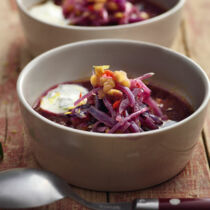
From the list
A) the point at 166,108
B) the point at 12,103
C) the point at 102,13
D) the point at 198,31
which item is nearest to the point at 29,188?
the point at 166,108

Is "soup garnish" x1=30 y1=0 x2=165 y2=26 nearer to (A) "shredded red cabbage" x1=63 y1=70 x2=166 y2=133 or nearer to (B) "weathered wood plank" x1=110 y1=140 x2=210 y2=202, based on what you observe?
(A) "shredded red cabbage" x1=63 y1=70 x2=166 y2=133

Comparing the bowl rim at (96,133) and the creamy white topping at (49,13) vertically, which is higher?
the bowl rim at (96,133)

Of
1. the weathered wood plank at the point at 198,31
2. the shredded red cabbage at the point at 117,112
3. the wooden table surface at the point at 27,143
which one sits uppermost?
the shredded red cabbage at the point at 117,112

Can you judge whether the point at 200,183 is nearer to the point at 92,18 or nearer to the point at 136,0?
the point at 92,18

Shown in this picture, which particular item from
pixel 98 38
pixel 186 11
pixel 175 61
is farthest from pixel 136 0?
pixel 175 61

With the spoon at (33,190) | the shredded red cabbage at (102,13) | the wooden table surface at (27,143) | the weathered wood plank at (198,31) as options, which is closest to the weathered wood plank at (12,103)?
the wooden table surface at (27,143)

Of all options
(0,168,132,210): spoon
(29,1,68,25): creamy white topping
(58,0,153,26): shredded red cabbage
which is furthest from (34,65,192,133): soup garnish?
(29,1,68,25): creamy white topping

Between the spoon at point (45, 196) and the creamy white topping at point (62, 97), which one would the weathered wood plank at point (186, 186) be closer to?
the spoon at point (45, 196)
